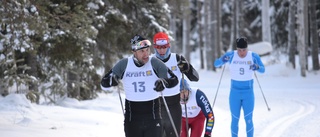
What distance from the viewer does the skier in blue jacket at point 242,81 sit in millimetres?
8500

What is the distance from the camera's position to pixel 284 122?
10844 millimetres

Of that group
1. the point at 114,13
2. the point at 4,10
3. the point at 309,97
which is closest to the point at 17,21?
the point at 4,10

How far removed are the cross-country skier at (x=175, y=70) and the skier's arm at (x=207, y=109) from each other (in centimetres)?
42

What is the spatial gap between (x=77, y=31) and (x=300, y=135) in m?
5.27

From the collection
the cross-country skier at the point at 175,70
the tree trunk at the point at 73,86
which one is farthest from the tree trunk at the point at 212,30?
the cross-country skier at the point at 175,70

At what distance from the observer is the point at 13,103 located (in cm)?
970

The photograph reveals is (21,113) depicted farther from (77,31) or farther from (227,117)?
(227,117)

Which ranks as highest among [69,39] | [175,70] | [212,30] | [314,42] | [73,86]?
[212,30]

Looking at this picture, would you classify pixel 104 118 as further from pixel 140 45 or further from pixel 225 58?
pixel 140 45

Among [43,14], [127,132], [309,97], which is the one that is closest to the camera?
[127,132]

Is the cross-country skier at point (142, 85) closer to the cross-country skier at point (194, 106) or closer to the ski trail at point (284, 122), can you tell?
the cross-country skier at point (194, 106)

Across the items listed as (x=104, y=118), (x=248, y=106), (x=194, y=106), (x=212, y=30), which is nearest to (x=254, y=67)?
(x=248, y=106)

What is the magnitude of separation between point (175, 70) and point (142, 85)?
4.03 feet

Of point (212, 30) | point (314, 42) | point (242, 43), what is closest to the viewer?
point (242, 43)
